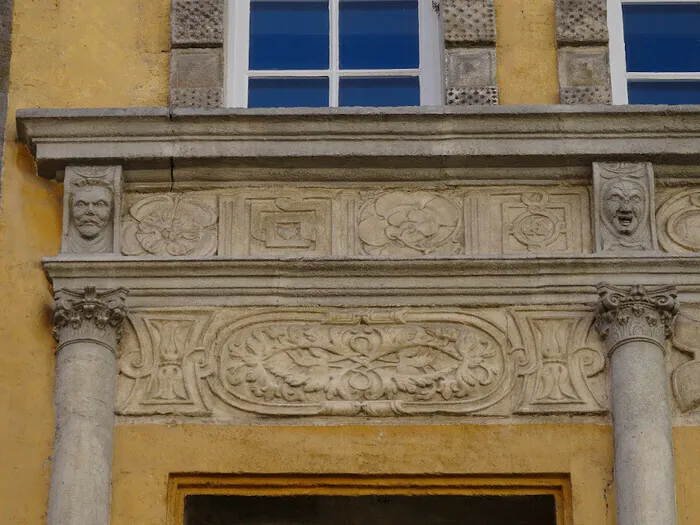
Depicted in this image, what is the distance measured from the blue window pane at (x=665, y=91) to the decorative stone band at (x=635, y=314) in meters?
1.15

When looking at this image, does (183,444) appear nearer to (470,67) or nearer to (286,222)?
(286,222)

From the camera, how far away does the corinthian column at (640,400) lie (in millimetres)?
A: 8656

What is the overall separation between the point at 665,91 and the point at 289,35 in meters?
1.78

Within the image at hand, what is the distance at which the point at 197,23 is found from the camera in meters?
9.91

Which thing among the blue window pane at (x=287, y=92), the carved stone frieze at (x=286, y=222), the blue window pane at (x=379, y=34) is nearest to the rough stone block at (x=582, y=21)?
the blue window pane at (x=379, y=34)

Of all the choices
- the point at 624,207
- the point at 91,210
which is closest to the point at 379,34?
the point at 624,207

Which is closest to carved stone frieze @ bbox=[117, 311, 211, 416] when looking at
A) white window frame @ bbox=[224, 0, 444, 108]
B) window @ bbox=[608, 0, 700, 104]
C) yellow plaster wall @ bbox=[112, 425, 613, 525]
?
yellow plaster wall @ bbox=[112, 425, 613, 525]

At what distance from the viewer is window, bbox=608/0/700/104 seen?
989cm

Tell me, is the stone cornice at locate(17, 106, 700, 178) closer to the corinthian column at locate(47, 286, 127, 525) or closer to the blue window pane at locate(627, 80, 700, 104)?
the blue window pane at locate(627, 80, 700, 104)

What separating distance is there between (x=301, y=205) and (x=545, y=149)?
1.11m

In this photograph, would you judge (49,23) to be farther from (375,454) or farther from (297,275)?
(375,454)

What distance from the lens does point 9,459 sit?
29.3 ft

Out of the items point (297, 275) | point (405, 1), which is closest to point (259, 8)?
point (405, 1)

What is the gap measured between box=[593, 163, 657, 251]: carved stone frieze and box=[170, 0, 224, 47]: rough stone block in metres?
1.89
